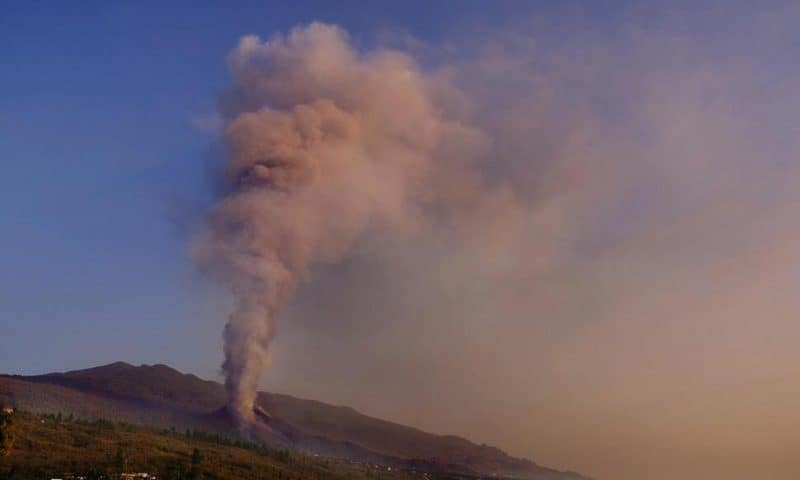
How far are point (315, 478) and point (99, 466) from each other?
27.7 metres

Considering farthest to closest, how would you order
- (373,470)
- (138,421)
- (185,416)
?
(185,416) < (138,421) < (373,470)

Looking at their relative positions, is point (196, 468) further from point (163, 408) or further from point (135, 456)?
point (163, 408)

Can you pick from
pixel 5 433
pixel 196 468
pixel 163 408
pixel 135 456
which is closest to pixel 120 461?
pixel 135 456

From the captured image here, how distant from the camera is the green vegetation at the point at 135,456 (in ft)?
241

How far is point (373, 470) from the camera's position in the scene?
122125mm

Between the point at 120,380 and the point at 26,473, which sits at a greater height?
the point at 120,380

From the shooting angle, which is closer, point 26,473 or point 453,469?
point 26,473

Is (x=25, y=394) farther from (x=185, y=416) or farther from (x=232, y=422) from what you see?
(x=232, y=422)

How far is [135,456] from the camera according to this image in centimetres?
8275

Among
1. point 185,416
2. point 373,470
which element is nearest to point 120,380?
point 185,416

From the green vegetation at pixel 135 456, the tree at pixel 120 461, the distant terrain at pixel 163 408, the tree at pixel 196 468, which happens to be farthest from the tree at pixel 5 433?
the distant terrain at pixel 163 408

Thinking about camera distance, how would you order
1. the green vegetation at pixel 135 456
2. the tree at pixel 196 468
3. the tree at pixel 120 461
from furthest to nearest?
the tree at pixel 196 468 < the tree at pixel 120 461 < the green vegetation at pixel 135 456

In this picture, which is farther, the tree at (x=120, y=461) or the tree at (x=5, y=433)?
the tree at (x=120, y=461)

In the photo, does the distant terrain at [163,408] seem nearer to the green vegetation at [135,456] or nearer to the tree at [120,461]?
the green vegetation at [135,456]
